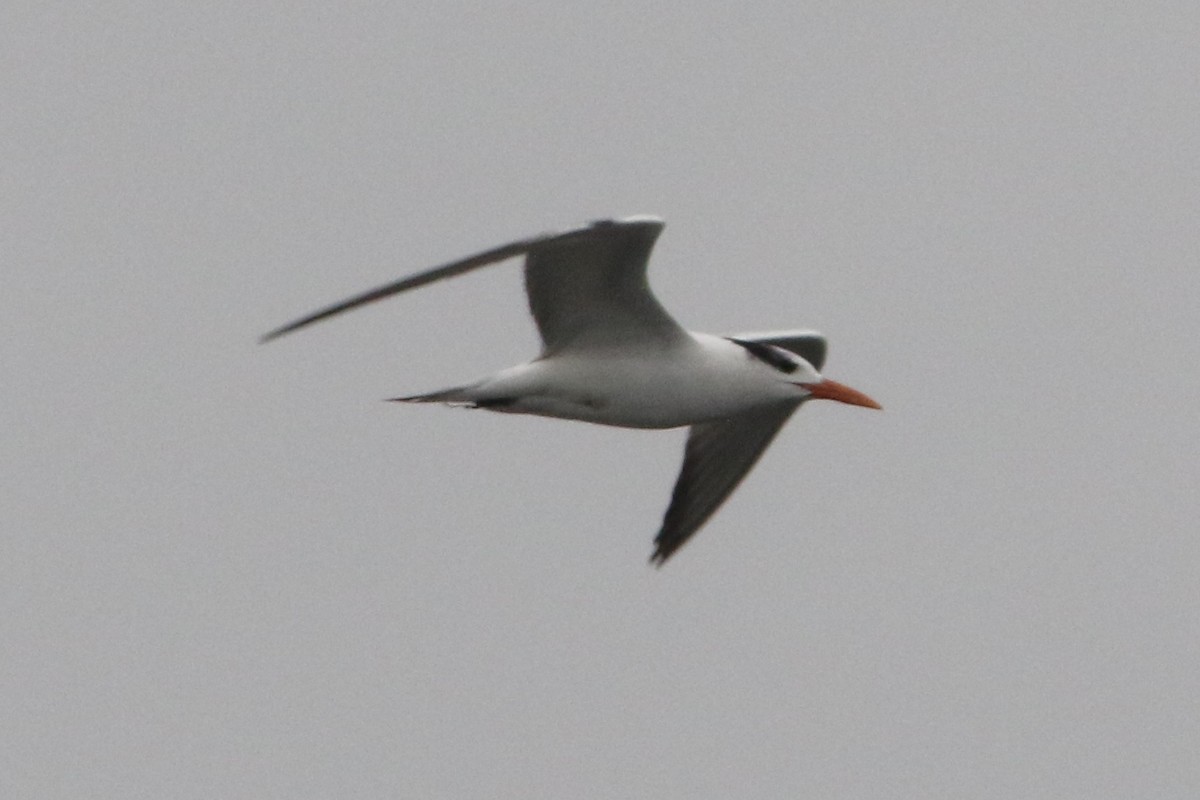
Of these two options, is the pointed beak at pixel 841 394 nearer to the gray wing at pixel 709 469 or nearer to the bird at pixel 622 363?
the bird at pixel 622 363

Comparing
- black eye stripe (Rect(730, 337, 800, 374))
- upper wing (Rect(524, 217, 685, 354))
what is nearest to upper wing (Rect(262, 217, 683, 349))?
upper wing (Rect(524, 217, 685, 354))

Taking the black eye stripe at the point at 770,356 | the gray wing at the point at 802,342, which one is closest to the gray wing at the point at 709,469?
the gray wing at the point at 802,342

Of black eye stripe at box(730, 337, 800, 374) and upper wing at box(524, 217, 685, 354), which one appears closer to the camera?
upper wing at box(524, 217, 685, 354)

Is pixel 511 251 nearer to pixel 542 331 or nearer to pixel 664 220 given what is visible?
pixel 664 220

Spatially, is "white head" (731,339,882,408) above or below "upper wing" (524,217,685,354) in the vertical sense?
below

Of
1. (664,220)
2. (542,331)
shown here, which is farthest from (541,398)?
(664,220)

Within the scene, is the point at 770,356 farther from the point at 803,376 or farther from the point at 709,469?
the point at 709,469

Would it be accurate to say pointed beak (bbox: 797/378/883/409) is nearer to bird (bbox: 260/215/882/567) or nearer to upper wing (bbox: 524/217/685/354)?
bird (bbox: 260/215/882/567)
